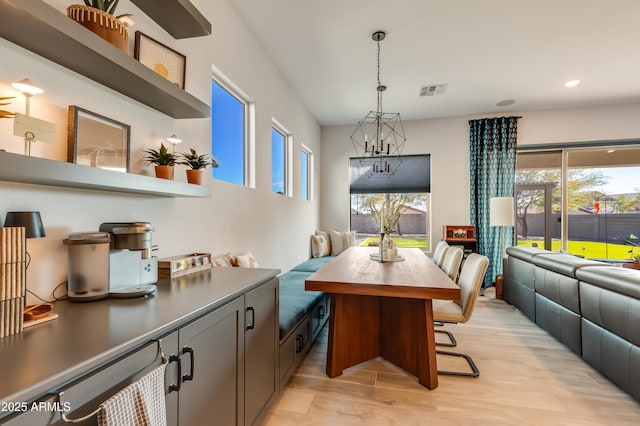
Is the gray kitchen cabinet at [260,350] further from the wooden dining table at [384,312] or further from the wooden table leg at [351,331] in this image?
the wooden table leg at [351,331]

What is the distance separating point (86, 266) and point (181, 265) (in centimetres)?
52

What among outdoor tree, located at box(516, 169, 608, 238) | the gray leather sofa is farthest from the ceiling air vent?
the gray leather sofa

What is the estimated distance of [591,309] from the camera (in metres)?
2.25

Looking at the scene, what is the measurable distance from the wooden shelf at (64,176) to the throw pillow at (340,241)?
3.90 metres

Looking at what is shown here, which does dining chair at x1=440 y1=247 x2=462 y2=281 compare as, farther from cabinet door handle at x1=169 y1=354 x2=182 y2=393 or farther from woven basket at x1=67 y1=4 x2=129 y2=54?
woven basket at x1=67 y1=4 x2=129 y2=54

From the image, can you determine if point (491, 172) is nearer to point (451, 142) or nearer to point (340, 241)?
point (451, 142)

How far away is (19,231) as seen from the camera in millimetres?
861

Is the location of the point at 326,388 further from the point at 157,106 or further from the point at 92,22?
the point at 92,22

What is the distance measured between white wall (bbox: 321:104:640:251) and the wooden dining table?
3.03 m

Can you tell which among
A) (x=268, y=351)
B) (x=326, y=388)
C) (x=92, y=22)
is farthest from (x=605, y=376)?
(x=92, y=22)

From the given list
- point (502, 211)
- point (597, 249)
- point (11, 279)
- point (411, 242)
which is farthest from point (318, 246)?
point (597, 249)

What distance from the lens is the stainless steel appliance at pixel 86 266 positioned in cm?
114

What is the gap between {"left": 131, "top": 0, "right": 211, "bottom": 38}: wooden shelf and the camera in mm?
1501

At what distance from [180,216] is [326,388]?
1.57 m
